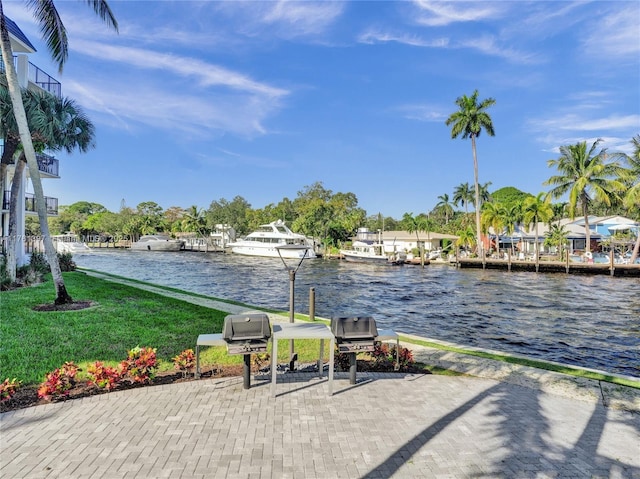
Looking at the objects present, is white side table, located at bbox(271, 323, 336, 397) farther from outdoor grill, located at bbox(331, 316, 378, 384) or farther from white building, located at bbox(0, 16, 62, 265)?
white building, located at bbox(0, 16, 62, 265)

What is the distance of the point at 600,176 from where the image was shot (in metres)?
40.9

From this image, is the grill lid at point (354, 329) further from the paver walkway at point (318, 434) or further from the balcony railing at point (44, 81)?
the balcony railing at point (44, 81)

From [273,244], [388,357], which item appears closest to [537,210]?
[273,244]

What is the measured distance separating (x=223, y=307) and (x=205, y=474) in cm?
949

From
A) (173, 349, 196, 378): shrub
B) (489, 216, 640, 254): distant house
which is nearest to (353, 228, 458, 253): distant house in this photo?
(489, 216, 640, 254): distant house

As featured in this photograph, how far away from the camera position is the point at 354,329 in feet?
18.5

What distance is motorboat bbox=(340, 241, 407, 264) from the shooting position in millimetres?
50384

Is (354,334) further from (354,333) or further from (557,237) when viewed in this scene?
(557,237)

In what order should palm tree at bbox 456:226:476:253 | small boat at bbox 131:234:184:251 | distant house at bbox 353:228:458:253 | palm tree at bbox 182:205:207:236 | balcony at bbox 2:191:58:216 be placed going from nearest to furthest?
1. balcony at bbox 2:191:58:216
2. palm tree at bbox 456:226:476:253
3. distant house at bbox 353:228:458:253
4. small boat at bbox 131:234:184:251
5. palm tree at bbox 182:205:207:236

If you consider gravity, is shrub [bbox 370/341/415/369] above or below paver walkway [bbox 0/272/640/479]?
above

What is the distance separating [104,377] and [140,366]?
46 centimetres

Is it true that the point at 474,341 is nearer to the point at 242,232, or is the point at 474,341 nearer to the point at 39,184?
the point at 39,184

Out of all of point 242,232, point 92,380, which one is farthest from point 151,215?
point 92,380

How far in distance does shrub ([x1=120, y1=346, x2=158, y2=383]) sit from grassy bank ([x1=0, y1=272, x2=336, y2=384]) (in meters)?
0.82
